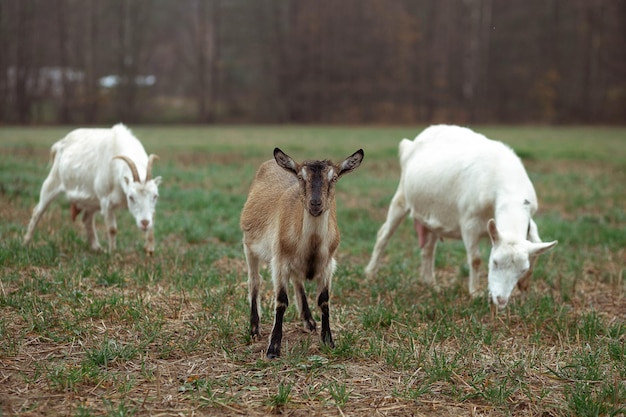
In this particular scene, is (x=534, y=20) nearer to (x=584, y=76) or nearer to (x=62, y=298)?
(x=584, y=76)

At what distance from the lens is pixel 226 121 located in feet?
157

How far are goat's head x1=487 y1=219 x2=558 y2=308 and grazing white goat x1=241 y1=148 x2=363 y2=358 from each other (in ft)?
6.08

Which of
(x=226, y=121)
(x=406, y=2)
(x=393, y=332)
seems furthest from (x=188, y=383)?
(x=406, y=2)

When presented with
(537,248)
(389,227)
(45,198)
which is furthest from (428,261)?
(45,198)

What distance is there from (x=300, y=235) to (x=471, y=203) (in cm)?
290

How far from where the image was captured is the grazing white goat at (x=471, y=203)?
21.2ft

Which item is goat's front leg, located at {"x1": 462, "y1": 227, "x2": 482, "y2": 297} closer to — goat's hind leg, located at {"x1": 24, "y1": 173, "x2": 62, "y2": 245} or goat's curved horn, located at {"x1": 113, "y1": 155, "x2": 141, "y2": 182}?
goat's curved horn, located at {"x1": 113, "y1": 155, "x2": 141, "y2": 182}

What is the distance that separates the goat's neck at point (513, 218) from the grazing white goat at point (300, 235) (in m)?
2.17

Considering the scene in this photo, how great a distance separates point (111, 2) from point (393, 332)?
4561 centimetres

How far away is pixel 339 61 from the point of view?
48.5 meters

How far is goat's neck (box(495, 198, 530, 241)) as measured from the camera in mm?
6647

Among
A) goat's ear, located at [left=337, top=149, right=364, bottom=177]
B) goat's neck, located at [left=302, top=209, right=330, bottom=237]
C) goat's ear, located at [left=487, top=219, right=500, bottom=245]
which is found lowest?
goat's ear, located at [left=487, top=219, right=500, bottom=245]

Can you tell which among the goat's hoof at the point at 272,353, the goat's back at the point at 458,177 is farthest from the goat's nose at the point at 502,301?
the goat's hoof at the point at 272,353

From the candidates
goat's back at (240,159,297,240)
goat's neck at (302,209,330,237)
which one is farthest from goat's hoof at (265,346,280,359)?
goat's back at (240,159,297,240)
